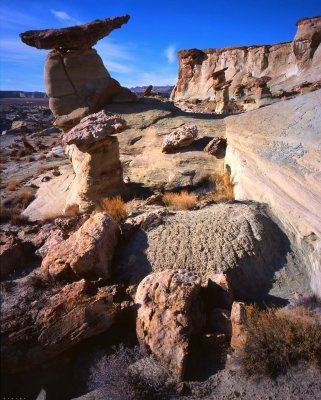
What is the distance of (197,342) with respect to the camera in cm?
367

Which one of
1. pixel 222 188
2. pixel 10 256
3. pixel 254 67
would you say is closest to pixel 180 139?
pixel 222 188

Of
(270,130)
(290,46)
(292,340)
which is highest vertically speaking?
(290,46)

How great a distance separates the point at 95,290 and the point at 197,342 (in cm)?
145

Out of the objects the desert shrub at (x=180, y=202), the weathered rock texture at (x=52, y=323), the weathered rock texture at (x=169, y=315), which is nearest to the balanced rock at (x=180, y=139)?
the desert shrub at (x=180, y=202)

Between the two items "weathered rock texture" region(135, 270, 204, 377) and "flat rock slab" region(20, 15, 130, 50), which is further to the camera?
"flat rock slab" region(20, 15, 130, 50)

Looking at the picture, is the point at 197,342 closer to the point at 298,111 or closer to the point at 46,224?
the point at 298,111

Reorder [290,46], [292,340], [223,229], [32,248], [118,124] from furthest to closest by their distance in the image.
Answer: [290,46] < [118,124] < [32,248] < [223,229] < [292,340]

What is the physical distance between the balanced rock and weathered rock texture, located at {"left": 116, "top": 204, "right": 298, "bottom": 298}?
4.21 metres

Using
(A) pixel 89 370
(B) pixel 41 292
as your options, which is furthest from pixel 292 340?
(B) pixel 41 292

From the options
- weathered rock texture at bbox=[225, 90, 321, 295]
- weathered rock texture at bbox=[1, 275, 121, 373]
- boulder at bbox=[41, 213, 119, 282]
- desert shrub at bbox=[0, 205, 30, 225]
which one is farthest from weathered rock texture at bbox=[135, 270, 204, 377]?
desert shrub at bbox=[0, 205, 30, 225]

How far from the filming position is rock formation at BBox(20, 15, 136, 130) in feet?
34.6

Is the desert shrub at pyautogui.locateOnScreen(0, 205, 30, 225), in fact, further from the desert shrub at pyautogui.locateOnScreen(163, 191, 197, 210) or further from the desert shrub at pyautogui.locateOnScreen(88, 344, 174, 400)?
the desert shrub at pyautogui.locateOnScreen(88, 344, 174, 400)

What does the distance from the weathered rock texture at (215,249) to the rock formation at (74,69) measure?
23.7 ft

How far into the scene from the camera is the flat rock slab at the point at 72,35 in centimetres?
1049
